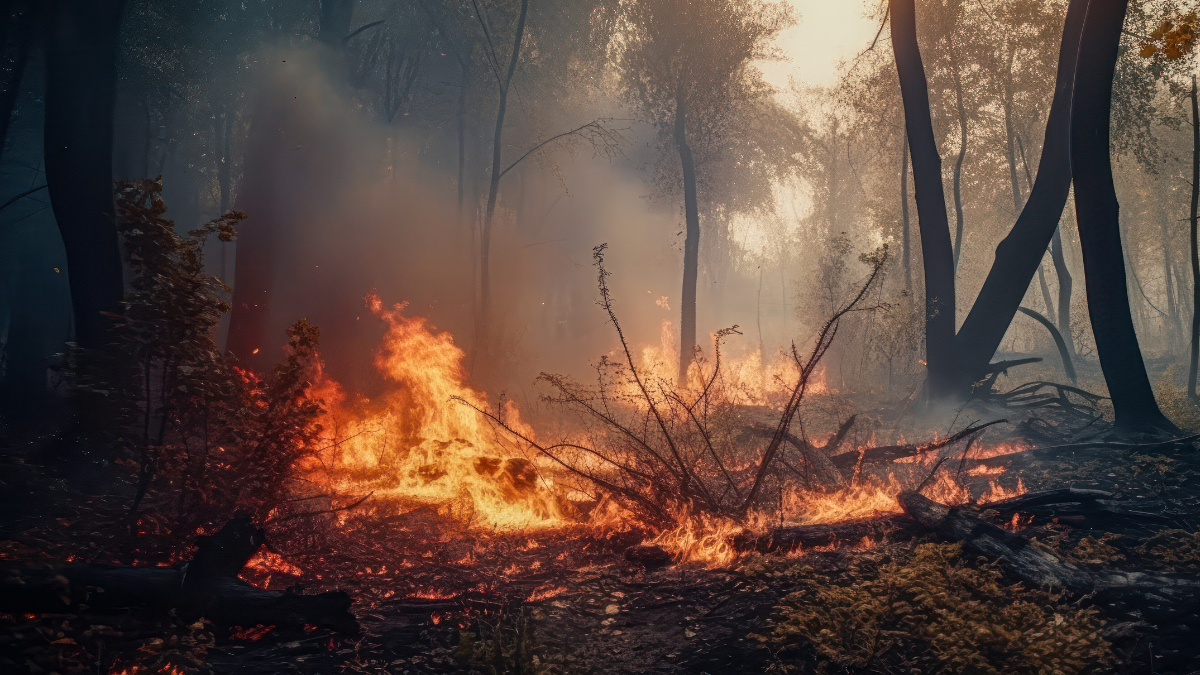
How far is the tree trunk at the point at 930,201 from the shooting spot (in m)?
11.8

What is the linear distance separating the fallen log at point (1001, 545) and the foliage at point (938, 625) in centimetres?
22

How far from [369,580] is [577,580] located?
2049 millimetres

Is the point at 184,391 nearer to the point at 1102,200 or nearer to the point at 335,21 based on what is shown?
the point at 1102,200

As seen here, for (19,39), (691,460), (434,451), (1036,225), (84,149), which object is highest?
(19,39)

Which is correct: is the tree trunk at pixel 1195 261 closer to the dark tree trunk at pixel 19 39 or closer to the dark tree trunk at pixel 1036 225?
the dark tree trunk at pixel 1036 225

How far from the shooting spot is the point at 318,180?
1616cm

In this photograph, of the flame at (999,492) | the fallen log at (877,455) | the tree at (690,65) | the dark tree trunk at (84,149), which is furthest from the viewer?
the tree at (690,65)

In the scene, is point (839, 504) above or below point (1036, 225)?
below

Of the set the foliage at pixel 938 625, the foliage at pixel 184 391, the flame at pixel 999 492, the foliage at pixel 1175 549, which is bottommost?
the foliage at pixel 938 625

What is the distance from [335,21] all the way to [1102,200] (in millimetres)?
17990

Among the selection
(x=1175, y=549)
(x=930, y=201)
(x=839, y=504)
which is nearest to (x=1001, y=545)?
(x=1175, y=549)

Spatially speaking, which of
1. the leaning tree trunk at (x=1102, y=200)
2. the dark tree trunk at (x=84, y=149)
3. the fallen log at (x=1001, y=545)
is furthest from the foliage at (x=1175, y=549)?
the dark tree trunk at (x=84, y=149)

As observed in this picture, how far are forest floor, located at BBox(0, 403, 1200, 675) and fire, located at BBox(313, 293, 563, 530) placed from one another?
912 mm

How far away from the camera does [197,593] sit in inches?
159
